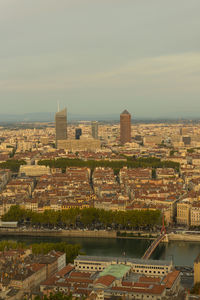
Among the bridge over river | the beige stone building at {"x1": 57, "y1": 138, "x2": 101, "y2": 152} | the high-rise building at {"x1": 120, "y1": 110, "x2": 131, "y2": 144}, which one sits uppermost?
the high-rise building at {"x1": 120, "y1": 110, "x2": 131, "y2": 144}

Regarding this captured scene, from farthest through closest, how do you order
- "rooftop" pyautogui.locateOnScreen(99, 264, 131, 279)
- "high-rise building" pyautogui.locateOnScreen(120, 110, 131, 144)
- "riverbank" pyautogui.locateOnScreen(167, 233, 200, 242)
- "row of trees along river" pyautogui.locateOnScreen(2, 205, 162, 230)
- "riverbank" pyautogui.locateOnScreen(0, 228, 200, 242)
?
"high-rise building" pyautogui.locateOnScreen(120, 110, 131, 144) → "row of trees along river" pyautogui.locateOnScreen(2, 205, 162, 230) → "riverbank" pyautogui.locateOnScreen(0, 228, 200, 242) → "riverbank" pyautogui.locateOnScreen(167, 233, 200, 242) → "rooftop" pyautogui.locateOnScreen(99, 264, 131, 279)

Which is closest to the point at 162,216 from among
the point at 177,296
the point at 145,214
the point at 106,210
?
the point at 145,214

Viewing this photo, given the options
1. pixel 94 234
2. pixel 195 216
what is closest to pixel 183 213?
pixel 195 216

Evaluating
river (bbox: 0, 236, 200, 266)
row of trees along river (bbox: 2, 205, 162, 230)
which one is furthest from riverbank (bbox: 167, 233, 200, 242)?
row of trees along river (bbox: 2, 205, 162, 230)

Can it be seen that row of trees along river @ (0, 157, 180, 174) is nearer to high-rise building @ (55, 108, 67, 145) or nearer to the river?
the river

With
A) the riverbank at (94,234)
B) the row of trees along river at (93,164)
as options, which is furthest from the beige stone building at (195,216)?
the row of trees along river at (93,164)

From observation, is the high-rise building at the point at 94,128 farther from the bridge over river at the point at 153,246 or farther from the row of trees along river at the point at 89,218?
the bridge over river at the point at 153,246

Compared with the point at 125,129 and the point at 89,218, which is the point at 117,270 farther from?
the point at 125,129
